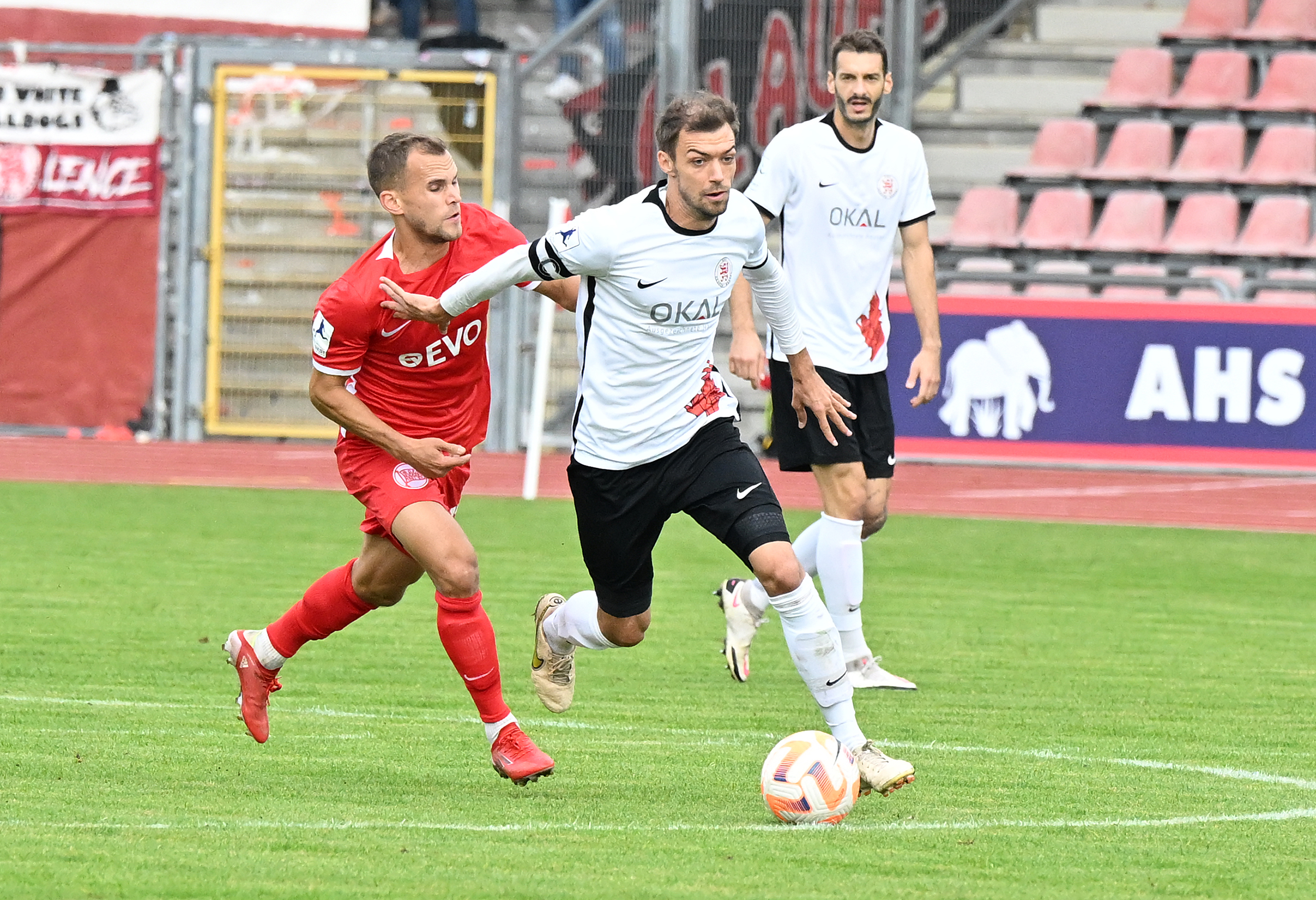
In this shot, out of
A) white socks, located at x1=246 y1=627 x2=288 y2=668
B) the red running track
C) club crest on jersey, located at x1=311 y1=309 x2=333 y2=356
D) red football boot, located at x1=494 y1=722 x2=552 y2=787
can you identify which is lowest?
the red running track

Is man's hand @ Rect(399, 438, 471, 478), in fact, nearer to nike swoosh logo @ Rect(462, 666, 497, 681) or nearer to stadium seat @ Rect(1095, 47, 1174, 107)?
nike swoosh logo @ Rect(462, 666, 497, 681)

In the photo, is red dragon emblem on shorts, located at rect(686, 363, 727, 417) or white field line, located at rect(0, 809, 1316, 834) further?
red dragon emblem on shorts, located at rect(686, 363, 727, 417)

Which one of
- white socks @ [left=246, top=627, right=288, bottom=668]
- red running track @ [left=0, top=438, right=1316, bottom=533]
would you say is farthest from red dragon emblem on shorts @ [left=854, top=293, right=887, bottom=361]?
red running track @ [left=0, top=438, right=1316, bottom=533]

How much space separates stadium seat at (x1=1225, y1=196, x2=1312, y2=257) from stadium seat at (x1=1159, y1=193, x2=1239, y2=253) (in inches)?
6.0

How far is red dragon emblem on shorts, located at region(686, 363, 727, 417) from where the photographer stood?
617cm

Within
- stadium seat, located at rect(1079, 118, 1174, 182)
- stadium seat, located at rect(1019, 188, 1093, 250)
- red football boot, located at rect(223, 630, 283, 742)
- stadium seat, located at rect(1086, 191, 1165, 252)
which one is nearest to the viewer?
red football boot, located at rect(223, 630, 283, 742)

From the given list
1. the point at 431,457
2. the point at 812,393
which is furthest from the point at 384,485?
the point at 812,393

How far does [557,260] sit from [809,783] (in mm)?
1624

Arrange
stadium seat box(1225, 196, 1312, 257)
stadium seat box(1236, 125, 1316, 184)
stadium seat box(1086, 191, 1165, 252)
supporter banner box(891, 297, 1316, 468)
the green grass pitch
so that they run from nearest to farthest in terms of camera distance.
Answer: the green grass pitch < supporter banner box(891, 297, 1316, 468) < stadium seat box(1225, 196, 1312, 257) < stadium seat box(1086, 191, 1165, 252) < stadium seat box(1236, 125, 1316, 184)

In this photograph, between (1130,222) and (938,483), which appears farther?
(1130,222)

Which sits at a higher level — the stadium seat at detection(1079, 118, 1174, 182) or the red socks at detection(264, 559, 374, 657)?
the stadium seat at detection(1079, 118, 1174, 182)

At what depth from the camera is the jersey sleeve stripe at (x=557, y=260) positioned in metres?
5.83

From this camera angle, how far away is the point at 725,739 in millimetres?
6645

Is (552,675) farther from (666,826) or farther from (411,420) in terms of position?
(666,826)
